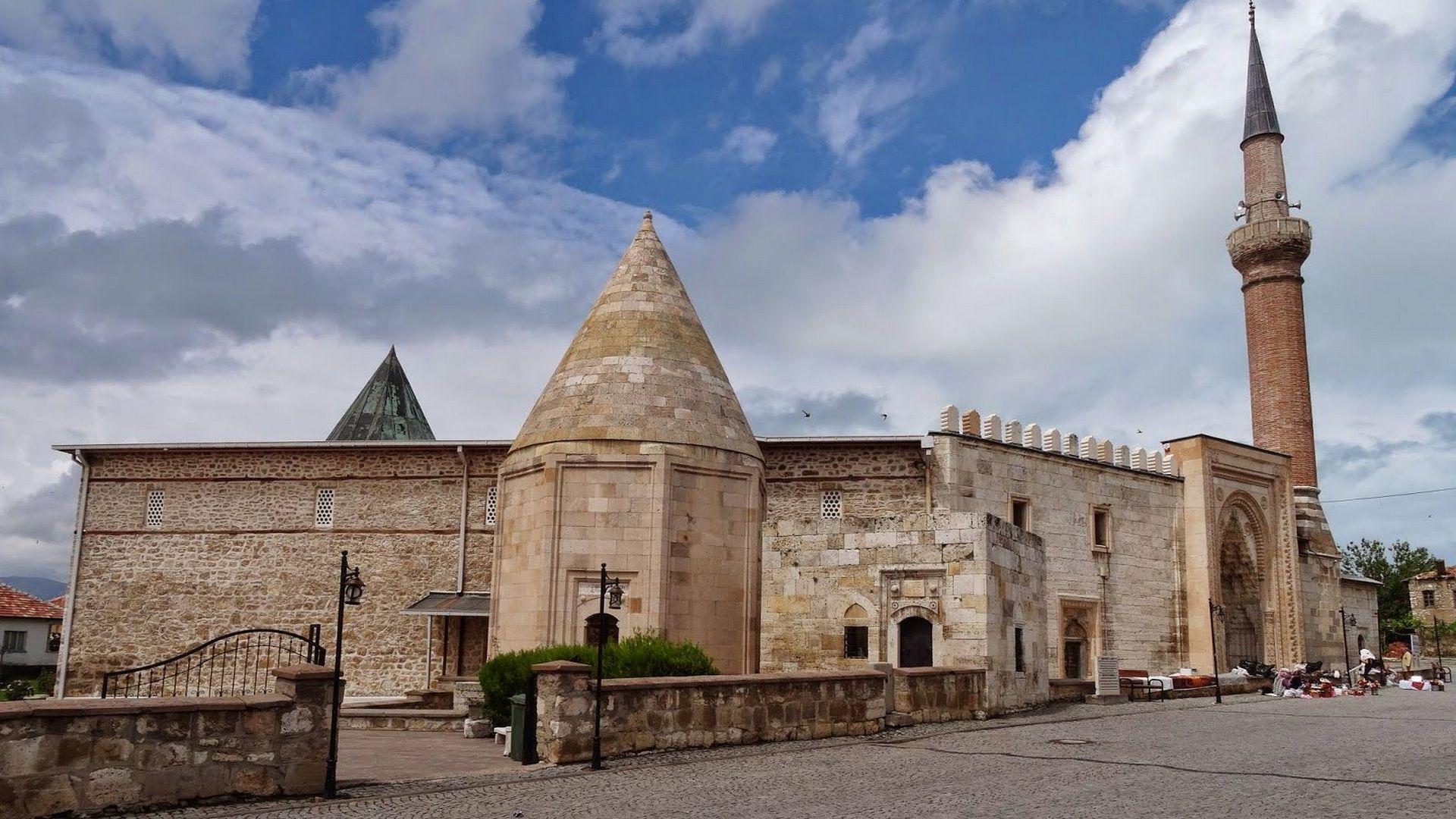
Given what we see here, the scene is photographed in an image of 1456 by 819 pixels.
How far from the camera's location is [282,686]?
8.53 meters

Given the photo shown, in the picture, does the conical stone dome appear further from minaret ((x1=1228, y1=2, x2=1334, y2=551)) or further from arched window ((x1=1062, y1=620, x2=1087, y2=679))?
minaret ((x1=1228, y1=2, x2=1334, y2=551))

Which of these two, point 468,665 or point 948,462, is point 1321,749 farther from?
point 468,665

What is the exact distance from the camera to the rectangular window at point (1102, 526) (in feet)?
81.1

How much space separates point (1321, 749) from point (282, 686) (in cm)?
955

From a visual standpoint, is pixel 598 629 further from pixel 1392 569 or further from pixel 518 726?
pixel 1392 569

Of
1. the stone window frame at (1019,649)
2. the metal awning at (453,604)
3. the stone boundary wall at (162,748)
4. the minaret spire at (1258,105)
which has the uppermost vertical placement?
the minaret spire at (1258,105)

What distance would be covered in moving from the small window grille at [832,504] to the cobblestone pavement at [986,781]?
28.1ft

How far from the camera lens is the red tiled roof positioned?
122 feet

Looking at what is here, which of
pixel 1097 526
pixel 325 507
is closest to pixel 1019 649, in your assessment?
pixel 1097 526

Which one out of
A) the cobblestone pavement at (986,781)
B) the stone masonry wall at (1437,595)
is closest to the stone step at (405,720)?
the cobblestone pavement at (986,781)

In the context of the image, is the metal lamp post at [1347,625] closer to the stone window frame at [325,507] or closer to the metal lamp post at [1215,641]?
the metal lamp post at [1215,641]

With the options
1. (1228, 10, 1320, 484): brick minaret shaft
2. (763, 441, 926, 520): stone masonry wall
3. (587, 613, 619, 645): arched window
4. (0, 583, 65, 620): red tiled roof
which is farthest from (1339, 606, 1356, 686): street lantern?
(0, 583, 65, 620): red tiled roof

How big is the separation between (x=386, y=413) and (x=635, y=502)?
1788 cm

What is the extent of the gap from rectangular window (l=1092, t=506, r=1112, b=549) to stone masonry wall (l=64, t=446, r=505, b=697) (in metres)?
13.0
